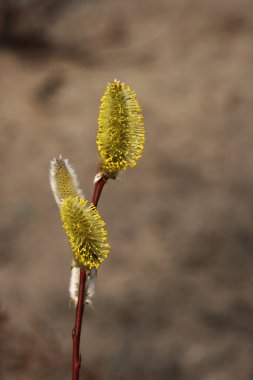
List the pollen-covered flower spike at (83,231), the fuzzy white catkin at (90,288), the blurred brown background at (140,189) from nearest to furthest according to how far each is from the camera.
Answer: the pollen-covered flower spike at (83,231) < the fuzzy white catkin at (90,288) < the blurred brown background at (140,189)

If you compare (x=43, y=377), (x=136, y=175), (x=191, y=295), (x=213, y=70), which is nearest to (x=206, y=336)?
(x=191, y=295)

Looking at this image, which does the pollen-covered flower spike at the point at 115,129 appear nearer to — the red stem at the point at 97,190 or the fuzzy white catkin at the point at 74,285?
the red stem at the point at 97,190

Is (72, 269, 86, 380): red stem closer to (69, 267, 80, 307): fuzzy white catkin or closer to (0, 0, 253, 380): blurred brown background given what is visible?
(69, 267, 80, 307): fuzzy white catkin

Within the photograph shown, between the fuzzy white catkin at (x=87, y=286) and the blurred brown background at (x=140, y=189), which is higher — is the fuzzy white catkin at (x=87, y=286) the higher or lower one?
the lower one

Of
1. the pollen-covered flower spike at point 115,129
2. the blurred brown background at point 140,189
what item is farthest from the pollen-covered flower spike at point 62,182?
the blurred brown background at point 140,189

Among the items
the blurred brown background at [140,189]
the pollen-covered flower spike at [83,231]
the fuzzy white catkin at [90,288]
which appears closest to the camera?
the pollen-covered flower spike at [83,231]

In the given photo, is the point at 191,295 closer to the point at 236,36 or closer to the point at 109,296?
the point at 109,296

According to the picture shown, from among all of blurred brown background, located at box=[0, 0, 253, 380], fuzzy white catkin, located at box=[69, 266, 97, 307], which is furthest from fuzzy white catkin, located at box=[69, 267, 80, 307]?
blurred brown background, located at box=[0, 0, 253, 380]
